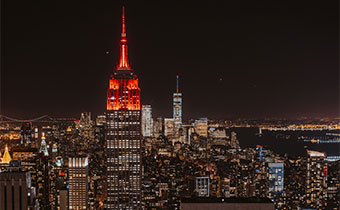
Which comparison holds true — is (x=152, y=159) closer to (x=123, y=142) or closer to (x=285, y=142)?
(x=123, y=142)

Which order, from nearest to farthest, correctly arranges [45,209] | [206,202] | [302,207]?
[206,202], [302,207], [45,209]

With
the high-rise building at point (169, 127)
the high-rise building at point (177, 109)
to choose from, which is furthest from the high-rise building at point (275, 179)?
the high-rise building at point (169, 127)

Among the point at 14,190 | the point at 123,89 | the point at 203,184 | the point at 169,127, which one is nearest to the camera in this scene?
the point at 14,190

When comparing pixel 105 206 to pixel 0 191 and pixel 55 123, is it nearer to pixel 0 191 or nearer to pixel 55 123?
pixel 55 123

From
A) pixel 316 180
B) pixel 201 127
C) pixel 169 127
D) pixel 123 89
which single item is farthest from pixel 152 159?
pixel 316 180

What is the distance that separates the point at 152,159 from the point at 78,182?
280cm

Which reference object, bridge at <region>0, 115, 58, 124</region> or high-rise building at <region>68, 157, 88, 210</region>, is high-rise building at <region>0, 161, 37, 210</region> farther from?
high-rise building at <region>68, 157, 88, 210</region>

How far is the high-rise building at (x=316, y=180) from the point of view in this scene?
1106 cm

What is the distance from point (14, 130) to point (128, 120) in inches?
129

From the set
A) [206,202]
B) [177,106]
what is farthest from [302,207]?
[206,202]

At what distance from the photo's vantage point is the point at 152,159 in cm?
1469

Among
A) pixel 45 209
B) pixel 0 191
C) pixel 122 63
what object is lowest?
pixel 45 209

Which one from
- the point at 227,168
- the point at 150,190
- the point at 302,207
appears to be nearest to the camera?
the point at 302,207

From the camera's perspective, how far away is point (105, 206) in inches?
480
